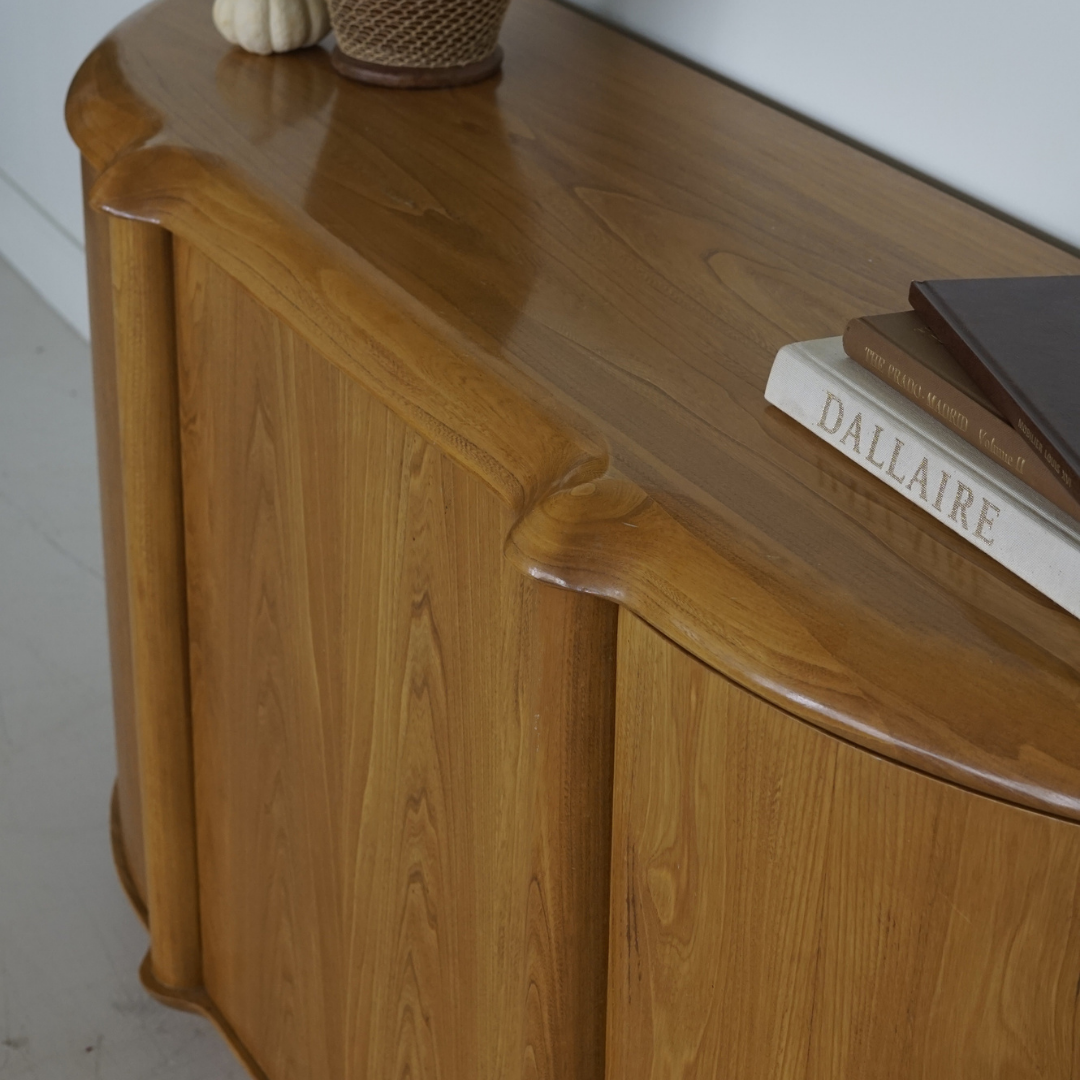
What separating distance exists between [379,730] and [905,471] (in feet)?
1.21

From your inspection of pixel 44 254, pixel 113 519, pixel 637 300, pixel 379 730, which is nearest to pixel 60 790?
pixel 113 519

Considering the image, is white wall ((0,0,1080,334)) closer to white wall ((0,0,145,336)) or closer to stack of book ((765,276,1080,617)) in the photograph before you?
stack of book ((765,276,1080,617))

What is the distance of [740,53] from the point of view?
107 cm

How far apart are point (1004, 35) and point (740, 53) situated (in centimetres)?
25

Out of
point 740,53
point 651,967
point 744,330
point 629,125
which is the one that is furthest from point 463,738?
point 740,53

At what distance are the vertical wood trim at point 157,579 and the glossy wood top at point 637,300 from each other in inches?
3.0

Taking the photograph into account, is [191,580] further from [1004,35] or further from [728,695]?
[1004,35]

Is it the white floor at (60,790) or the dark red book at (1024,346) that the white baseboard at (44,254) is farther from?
the dark red book at (1024,346)

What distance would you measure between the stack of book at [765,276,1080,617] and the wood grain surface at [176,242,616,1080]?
0.46 ft

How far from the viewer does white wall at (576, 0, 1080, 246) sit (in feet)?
2.82

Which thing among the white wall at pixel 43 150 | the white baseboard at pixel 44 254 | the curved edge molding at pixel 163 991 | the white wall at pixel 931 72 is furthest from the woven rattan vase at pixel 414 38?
the white baseboard at pixel 44 254

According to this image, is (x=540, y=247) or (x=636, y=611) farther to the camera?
(x=540, y=247)

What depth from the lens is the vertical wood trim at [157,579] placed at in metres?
0.91

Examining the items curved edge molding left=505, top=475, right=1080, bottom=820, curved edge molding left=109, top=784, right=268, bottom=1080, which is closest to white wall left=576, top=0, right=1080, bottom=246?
curved edge molding left=505, top=475, right=1080, bottom=820
